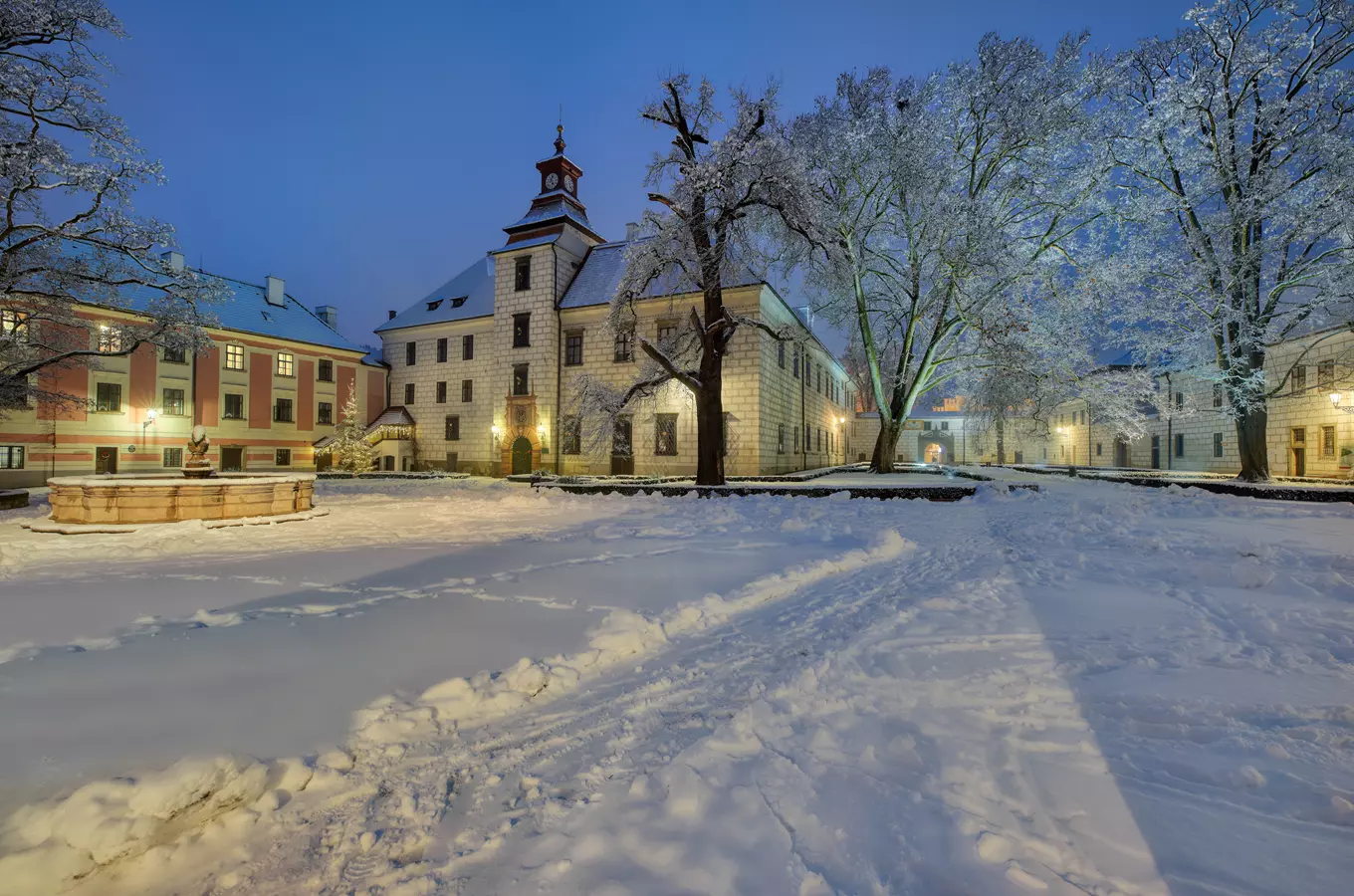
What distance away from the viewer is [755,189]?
1625 centimetres

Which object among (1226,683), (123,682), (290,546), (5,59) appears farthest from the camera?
(5,59)

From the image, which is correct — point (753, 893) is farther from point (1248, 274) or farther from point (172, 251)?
point (172, 251)

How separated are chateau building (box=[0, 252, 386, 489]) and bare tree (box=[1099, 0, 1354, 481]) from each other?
127 ft

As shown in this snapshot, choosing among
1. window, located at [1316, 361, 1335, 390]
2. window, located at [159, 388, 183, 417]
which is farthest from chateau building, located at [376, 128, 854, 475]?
window, located at [1316, 361, 1335, 390]

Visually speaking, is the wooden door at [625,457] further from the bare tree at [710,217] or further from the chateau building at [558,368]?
the bare tree at [710,217]

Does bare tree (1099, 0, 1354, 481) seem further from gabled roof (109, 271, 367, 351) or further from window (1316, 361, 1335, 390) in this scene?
gabled roof (109, 271, 367, 351)

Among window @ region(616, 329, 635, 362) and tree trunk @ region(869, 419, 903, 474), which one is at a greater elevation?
window @ region(616, 329, 635, 362)

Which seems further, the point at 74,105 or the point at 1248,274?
the point at 1248,274

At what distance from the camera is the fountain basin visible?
10.5 meters

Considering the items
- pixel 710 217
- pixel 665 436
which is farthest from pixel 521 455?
pixel 710 217

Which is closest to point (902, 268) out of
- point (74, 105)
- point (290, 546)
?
point (290, 546)

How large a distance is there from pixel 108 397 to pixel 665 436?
91.6 ft

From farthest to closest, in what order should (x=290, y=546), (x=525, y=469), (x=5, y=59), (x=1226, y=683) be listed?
(x=525, y=469), (x=5, y=59), (x=290, y=546), (x=1226, y=683)

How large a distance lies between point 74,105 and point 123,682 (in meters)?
17.8
